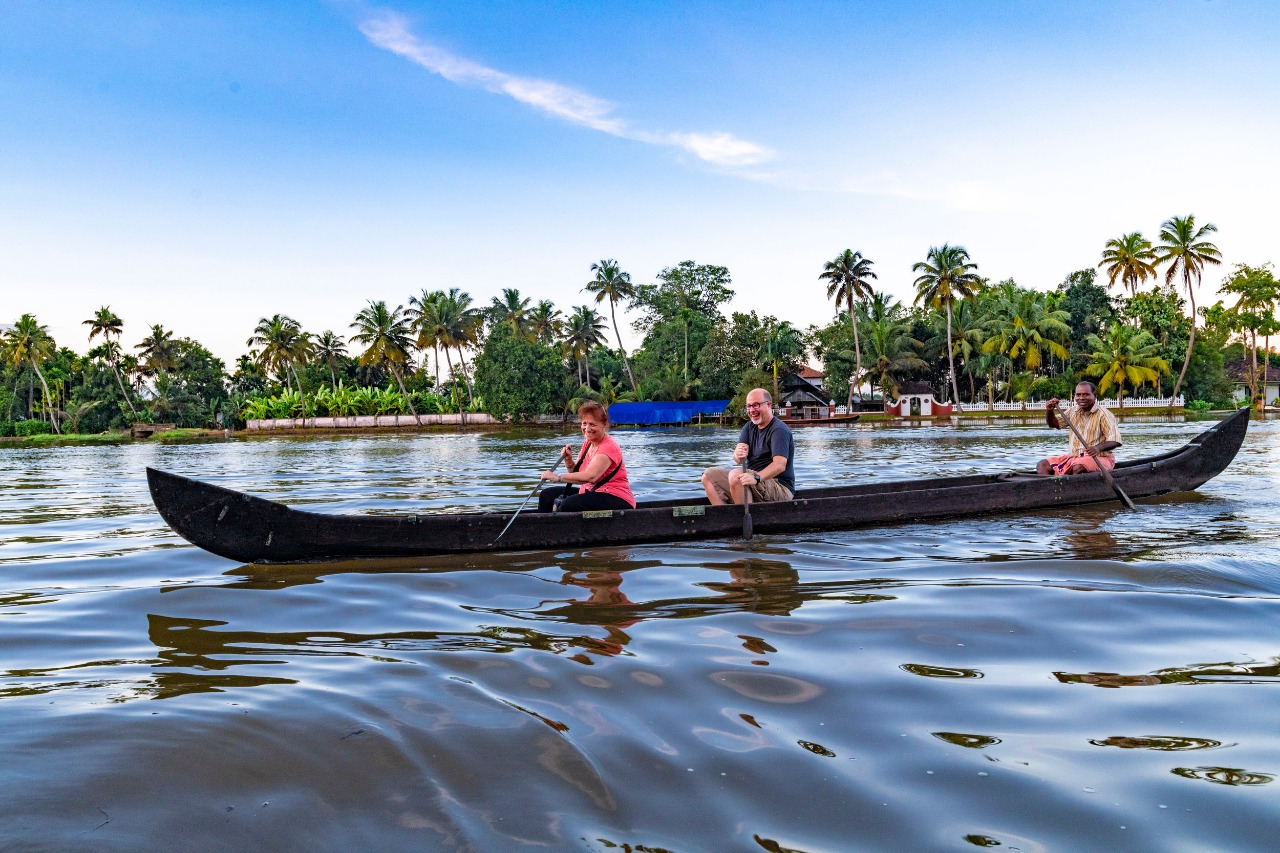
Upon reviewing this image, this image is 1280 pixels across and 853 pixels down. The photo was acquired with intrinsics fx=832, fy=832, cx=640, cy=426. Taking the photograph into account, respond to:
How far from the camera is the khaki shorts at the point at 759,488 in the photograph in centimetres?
755

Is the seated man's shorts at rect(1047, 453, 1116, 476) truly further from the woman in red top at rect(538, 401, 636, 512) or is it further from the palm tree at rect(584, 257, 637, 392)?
the palm tree at rect(584, 257, 637, 392)

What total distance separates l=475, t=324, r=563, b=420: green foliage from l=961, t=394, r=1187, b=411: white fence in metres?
26.0

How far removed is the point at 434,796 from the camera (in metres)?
2.61

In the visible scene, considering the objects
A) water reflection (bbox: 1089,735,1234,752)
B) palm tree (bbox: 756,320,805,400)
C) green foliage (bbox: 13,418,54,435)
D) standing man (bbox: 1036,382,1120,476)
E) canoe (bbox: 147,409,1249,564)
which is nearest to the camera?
water reflection (bbox: 1089,735,1234,752)

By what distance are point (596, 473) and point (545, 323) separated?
55249 mm

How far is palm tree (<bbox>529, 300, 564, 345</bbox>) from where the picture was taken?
2408 inches

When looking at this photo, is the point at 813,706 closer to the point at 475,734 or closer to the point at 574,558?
the point at 475,734

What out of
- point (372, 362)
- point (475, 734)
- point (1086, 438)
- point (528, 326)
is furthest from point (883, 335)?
point (475, 734)

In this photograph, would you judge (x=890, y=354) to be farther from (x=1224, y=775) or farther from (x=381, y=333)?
(x=1224, y=775)

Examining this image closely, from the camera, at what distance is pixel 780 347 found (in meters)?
56.4

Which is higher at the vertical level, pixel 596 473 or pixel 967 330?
pixel 967 330

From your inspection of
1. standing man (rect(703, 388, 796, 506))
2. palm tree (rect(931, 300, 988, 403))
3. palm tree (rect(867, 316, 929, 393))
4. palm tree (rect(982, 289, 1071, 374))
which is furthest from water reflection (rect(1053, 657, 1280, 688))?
palm tree (rect(931, 300, 988, 403))

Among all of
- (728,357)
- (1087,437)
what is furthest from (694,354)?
(1087,437)

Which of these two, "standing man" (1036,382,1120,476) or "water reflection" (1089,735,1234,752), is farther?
"standing man" (1036,382,1120,476)
